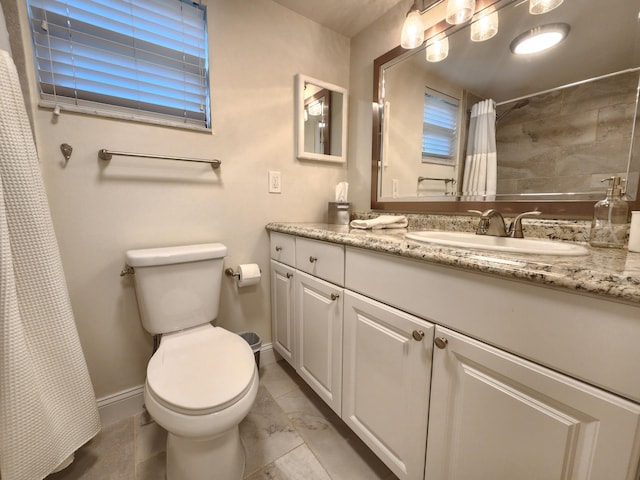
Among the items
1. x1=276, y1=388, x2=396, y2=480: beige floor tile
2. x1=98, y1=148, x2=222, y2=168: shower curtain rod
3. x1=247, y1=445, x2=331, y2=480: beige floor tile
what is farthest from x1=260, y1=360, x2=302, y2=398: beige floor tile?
x1=98, y1=148, x2=222, y2=168: shower curtain rod

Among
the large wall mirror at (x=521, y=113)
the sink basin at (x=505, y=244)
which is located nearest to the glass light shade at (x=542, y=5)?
the large wall mirror at (x=521, y=113)

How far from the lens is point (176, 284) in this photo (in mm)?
1172

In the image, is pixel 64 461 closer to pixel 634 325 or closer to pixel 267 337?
pixel 267 337

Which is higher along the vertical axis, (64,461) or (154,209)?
(154,209)

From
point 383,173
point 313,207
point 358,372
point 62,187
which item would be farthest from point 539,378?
point 62,187

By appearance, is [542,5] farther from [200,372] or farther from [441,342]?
[200,372]

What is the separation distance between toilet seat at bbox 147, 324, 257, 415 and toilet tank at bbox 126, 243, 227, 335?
0.29 ft

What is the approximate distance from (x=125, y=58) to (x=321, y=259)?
1.22m

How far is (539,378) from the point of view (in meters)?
0.54

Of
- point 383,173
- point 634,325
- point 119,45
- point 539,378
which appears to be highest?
point 119,45

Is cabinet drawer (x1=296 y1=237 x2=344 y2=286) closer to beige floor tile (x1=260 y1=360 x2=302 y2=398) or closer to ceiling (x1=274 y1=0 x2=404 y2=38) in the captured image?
beige floor tile (x1=260 y1=360 x2=302 y2=398)

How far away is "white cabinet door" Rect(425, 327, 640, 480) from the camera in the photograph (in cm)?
47

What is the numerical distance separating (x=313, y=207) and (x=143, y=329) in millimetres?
1133

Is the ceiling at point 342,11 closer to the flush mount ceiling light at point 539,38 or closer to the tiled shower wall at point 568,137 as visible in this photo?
the flush mount ceiling light at point 539,38
